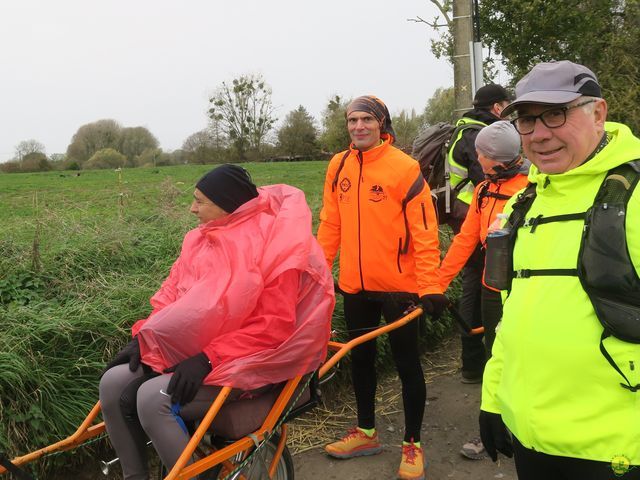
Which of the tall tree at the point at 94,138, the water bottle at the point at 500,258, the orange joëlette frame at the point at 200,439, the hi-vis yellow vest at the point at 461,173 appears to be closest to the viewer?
the water bottle at the point at 500,258

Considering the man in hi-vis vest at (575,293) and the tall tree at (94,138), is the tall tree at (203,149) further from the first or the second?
the man in hi-vis vest at (575,293)

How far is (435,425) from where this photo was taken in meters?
4.47

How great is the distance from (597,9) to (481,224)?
928cm

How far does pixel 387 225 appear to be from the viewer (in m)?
3.45

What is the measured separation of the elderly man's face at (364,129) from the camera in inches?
135

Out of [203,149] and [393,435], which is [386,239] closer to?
[393,435]

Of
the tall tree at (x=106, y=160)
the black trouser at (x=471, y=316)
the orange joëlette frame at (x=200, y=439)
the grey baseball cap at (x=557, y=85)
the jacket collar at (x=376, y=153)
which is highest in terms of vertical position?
the tall tree at (x=106, y=160)

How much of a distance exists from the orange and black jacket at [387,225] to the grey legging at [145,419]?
128cm

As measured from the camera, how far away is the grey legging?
2.53 m

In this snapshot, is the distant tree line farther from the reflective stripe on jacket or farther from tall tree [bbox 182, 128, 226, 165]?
the reflective stripe on jacket

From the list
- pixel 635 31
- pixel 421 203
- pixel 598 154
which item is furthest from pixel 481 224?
pixel 635 31

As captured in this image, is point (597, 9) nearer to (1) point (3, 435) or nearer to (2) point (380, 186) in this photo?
(2) point (380, 186)

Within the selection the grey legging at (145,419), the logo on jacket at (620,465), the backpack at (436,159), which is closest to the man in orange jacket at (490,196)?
the backpack at (436,159)

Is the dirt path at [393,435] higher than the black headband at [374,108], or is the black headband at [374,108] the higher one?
the black headband at [374,108]
